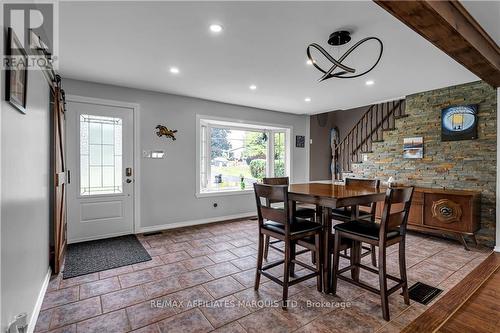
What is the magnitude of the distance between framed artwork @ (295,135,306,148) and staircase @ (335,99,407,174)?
1107mm

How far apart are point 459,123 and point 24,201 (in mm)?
5435

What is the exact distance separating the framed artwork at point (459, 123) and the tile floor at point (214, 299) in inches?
69.0

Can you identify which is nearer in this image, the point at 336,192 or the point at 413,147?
the point at 336,192

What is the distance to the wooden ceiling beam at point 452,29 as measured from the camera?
66.2 inches

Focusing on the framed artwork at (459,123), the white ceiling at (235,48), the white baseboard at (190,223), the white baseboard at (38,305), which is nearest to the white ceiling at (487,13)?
the white ceiling at (235,48)

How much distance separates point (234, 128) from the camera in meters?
5.71

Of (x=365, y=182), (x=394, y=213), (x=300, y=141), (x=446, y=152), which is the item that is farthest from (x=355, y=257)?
(x=300, y=141)

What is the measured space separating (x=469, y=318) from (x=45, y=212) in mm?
3908

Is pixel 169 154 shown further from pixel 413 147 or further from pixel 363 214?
pixel 413 147

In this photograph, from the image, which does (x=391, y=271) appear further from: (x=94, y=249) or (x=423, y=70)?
(x=94, y=249)

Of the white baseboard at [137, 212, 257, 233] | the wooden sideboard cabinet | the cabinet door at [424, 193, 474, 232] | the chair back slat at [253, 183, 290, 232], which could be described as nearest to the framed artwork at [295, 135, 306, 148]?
the white baseboard at [137, 212, 257, 233]

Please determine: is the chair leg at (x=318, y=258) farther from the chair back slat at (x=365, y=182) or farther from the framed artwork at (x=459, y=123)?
the framed artwork at (x=459, y=123)

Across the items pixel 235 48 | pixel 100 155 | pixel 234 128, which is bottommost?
pixel 100 155

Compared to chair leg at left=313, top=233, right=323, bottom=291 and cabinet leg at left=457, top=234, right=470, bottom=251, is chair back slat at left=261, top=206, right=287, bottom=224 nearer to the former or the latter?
chair leg at left=313, top=233, right=323, bottom=291
